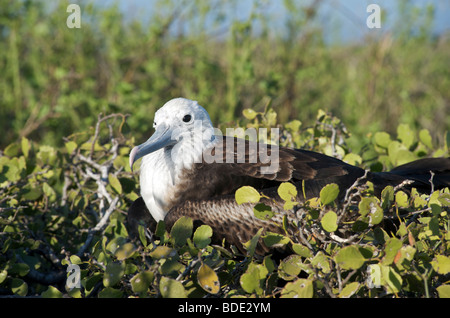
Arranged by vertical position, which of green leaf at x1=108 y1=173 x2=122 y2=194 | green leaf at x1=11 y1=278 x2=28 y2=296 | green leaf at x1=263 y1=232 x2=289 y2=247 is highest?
green leaf at x1=108 y1=173 x2=122 y2=194

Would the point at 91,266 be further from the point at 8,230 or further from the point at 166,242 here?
the point at 8,230

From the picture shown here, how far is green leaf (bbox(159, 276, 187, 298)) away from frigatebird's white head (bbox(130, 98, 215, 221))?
2.60 ft

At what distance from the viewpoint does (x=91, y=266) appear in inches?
80.6

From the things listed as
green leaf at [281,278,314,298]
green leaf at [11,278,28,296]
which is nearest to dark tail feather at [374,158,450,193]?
green leaf at [281,278,314,298]

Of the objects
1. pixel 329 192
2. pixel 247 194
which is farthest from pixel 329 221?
pixel 247 194

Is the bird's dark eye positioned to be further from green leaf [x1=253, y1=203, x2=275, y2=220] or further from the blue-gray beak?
green leaf [x1=253, y1=203, x2=275, y2=220]

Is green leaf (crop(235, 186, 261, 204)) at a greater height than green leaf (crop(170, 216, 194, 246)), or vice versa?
green leaf (crop(235, 186, 261, 204))

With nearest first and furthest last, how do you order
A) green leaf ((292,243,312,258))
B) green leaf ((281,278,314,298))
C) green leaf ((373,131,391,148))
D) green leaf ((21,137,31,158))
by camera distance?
1. green leaf ((281,278,314,298))
2. green leaf ((292,243,312,258))
3. green leaf ((21,137,31,158))
4. green leaf ((373,131,391,148))

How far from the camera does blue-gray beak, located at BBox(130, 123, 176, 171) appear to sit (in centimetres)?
239

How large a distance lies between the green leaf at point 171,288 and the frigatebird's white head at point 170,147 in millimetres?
792

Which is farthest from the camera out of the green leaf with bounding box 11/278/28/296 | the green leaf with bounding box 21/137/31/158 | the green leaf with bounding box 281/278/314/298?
the green leaf with bounding box 21/137/31/158

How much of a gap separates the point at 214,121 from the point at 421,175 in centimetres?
264

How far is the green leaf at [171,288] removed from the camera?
5.77 ft
